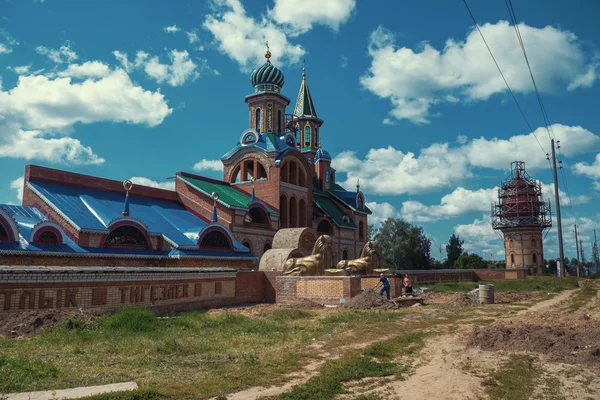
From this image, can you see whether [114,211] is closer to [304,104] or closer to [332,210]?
[332,210]

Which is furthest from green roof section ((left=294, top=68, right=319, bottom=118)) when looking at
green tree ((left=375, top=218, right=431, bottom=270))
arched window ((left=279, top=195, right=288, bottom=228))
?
arched window ((left=279, top=195, right=288, bottom=228))

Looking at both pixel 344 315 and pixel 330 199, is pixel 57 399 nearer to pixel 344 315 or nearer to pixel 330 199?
pixel 344 315

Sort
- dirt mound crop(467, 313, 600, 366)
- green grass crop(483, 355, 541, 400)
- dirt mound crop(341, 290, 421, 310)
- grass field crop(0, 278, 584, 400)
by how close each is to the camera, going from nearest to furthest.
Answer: green grass crop(483, 355, 541, 400) < grass field crop(0, 278, 584, 400) < dirt mound crop(467, 313, 600, 366) < dirt mound crop(341, 290, 421, 310)

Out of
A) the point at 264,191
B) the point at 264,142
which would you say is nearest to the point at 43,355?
the point at 264,191

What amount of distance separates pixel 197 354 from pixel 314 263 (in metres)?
12.7

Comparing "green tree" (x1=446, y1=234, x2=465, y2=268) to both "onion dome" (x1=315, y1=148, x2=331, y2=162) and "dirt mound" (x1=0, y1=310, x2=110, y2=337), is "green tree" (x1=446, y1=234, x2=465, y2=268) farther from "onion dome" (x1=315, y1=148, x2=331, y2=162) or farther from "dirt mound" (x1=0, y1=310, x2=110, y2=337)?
"dirt mound" (x1=0, y1=310, x2=110, y2=337)

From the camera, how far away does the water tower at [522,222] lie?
57.6 meters

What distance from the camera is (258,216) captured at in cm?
3412

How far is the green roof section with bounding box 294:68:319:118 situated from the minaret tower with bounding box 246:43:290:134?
41.6 ft

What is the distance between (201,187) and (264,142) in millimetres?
7554

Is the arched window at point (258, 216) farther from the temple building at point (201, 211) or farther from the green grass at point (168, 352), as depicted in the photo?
the green grass at point (168, 352)

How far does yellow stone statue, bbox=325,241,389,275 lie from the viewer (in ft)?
68.4

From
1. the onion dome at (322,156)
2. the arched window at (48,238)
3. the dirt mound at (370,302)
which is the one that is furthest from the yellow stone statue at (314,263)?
the onion dome at (322,156)

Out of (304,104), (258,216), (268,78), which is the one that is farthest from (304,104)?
(258,216)
